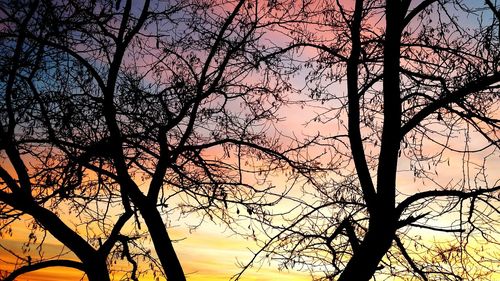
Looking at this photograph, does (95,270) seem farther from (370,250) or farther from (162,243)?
(370,250)

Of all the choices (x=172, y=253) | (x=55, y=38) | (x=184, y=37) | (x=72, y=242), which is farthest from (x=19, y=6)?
(x=172, y=253)

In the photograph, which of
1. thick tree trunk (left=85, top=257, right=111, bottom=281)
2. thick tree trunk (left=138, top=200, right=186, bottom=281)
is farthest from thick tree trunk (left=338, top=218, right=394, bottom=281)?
thick tree trunk (left=85, top=257, right=111, bottom=281)

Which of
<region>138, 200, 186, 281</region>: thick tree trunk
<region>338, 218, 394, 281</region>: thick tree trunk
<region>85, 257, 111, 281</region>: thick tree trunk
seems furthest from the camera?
<region>85, 257, 111, 281</region>: thick tree trunk

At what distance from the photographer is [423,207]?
912 centimetres

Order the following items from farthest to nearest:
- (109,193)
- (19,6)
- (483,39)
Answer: (109,193), (19,6), (483,39)

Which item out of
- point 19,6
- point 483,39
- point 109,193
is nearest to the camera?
point 483,39

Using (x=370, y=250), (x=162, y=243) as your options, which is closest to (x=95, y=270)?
(x=162, y=243)

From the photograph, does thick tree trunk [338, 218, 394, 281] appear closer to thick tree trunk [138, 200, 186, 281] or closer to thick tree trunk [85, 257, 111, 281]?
thick tree trunk [138, 200, 186, 281]

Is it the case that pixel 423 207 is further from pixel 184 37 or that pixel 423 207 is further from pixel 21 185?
pixel 21 185

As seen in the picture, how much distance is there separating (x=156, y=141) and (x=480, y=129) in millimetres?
4765

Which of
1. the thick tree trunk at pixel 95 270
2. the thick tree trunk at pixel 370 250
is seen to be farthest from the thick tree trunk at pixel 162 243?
the thick tree trunk at pixel 370 250

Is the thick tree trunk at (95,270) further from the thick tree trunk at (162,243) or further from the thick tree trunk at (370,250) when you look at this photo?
the thick tree trunk at (370,250)

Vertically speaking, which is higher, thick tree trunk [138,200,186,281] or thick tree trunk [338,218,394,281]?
thick tree trunk [138,200,186,281]

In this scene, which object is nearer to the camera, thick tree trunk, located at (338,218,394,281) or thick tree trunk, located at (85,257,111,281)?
thick tree trunk, located at (338,218,394,281)
